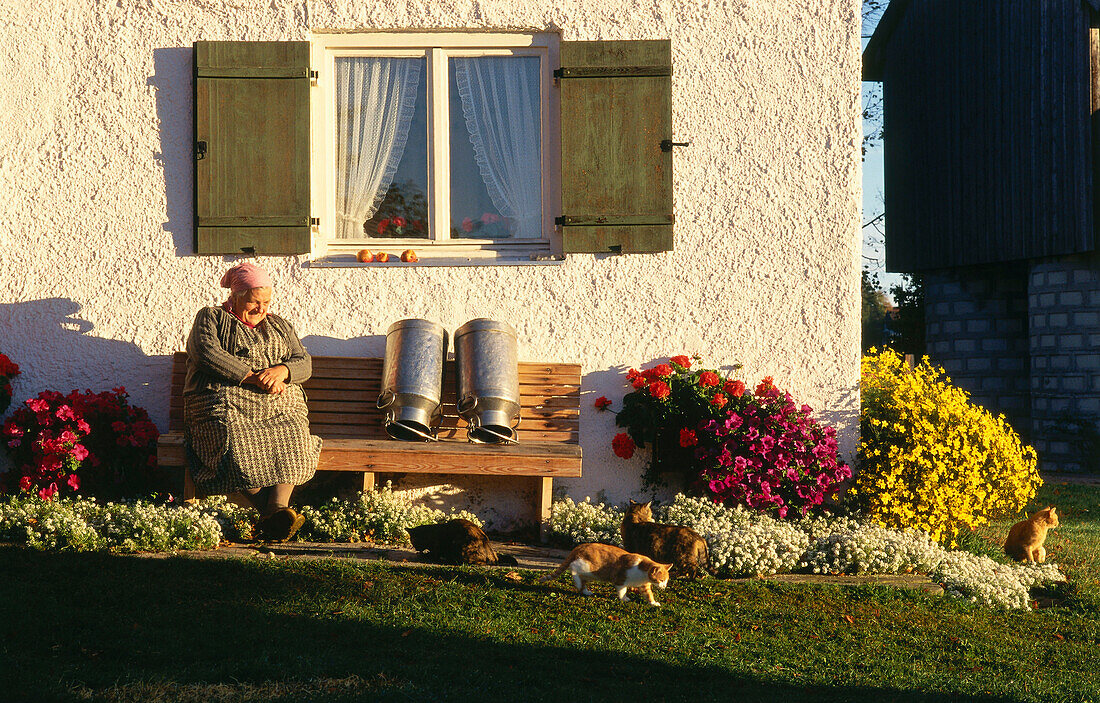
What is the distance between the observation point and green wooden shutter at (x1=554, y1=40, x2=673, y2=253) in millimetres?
6082

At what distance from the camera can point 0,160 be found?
19.7ft

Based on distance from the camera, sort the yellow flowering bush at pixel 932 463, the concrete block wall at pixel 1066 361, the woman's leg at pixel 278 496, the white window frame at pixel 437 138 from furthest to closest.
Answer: the concrete block wall at pixel 1066 361
the white window frame at pixel 437 138
the yellow flowering bush at pixel 932 463
the woman's leg at pixel 278 496

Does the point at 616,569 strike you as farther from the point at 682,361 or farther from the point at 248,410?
the point at 248,410

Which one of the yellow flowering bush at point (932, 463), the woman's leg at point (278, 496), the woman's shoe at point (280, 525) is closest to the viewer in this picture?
the woman's shoe at point (280, 525)

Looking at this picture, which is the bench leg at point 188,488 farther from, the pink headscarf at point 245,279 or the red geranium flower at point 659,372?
the red geranium flower at point 659,372

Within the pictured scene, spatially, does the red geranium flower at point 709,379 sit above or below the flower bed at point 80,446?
above

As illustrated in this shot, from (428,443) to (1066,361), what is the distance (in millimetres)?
8542

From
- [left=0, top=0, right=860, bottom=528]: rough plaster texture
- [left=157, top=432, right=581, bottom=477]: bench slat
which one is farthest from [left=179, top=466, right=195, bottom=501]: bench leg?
[left=0, top=0, right=860, bottom=528]: rough plaster texture

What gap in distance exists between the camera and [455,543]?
470cm

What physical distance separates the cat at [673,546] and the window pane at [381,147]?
107 inches

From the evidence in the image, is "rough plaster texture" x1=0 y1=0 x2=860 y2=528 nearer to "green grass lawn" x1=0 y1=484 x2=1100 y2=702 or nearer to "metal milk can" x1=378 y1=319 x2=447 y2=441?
"metal milk can" x1=378 y1=319 x2=447 y2=441

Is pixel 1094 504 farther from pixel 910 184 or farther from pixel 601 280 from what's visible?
pixel 910 184

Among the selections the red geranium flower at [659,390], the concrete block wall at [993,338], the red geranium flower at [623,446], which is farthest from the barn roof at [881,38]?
the red geranium flower at [623,446]

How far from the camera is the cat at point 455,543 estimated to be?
4.70 meters
